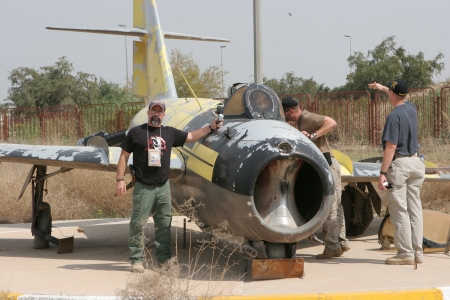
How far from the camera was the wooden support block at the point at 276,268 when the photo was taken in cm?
679

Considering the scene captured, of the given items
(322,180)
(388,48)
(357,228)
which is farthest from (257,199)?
(388,48)

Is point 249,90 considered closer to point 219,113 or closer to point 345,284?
point 219,113

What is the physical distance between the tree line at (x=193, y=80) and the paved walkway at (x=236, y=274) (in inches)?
847

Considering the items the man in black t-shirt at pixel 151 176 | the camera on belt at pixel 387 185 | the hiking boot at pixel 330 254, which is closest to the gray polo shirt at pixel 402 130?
the camera on belt at pixel 387 185

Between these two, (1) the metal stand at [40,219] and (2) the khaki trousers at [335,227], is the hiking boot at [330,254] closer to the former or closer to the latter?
(2) the khaki trousers at [335,227]

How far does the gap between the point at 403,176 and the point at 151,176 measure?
2.83 meters

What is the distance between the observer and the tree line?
1358 inches

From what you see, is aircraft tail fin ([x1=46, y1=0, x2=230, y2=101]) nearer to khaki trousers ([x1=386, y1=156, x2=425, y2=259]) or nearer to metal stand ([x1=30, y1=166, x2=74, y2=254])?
metal stand ([x1=30, y1=166, x2=74, y2=254])

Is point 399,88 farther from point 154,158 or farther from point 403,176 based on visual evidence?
point 154,158

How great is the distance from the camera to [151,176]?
733 centimetres

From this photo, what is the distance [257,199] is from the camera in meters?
6.85

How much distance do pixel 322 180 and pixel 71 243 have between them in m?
4.48

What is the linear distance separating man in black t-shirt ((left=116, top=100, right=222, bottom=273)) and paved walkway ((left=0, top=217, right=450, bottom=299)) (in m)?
0.45

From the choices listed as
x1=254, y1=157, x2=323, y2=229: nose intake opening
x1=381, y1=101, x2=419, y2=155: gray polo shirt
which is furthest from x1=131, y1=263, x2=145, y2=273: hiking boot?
x1=381, y1=101, x2=419, y2=155: gray polo shirt
